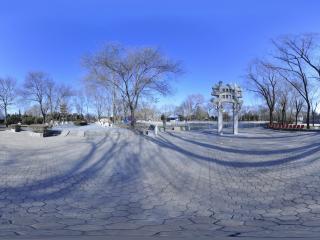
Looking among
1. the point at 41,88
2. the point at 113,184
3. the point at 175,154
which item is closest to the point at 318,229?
the point at 113,184

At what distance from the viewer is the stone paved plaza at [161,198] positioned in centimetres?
511

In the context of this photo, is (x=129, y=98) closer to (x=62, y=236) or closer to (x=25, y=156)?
(x=25, y=156)

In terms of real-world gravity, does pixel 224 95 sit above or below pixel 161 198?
above

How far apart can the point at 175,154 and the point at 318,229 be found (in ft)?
31.5

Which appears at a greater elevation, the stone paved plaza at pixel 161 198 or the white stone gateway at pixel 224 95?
the white stone gateway at pixel 224 95

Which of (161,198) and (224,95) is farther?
(224,95)

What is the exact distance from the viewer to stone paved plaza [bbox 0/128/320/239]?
16.8ft

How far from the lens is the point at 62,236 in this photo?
475 cm

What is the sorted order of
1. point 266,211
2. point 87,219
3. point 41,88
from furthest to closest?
point 41,88, point 266,211, point 87,219

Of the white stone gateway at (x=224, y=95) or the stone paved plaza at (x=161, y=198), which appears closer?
the stone paved plaza at (x=161, y=198)

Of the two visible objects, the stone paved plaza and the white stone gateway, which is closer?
the stone paved plaza

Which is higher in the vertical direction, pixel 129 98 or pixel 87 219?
pixel 129 98

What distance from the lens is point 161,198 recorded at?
7160mm

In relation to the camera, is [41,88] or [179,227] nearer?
[179,227]
